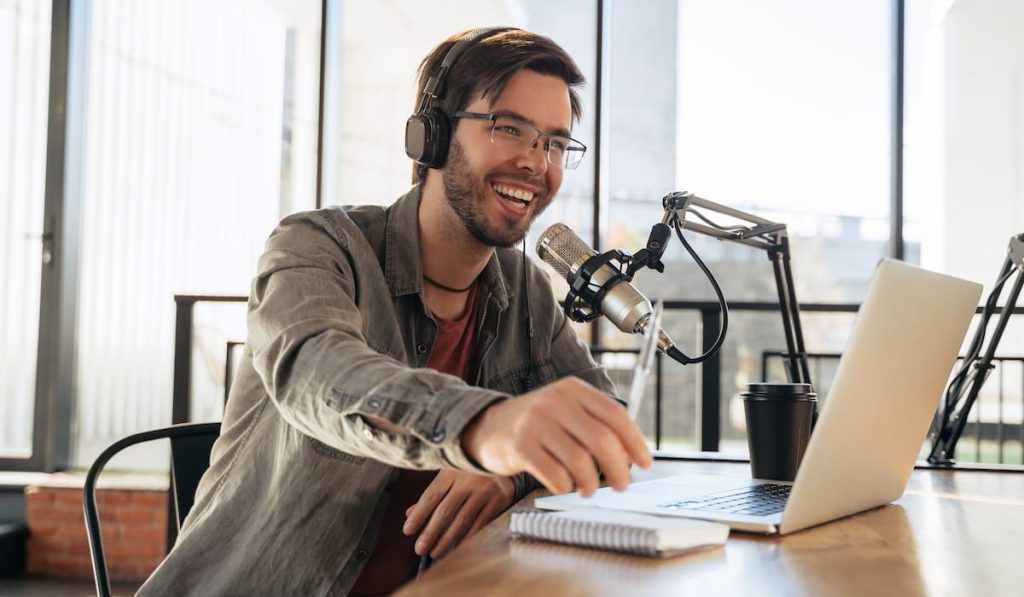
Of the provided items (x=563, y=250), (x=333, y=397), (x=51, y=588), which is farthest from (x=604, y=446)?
(x=51, y=588)

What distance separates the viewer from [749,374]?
4.42 m

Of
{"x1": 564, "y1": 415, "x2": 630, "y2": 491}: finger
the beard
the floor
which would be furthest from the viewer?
the floor

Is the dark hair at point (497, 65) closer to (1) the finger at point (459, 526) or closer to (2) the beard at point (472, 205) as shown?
(2) the beard at point (472, 205)

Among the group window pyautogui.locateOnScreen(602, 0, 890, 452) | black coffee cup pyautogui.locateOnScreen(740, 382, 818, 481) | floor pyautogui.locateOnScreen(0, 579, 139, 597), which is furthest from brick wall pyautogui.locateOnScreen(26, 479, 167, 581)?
black coffee cup pyautogui.locateOnScreen(740, 382, 818, 481)

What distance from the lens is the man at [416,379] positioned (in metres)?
0.77

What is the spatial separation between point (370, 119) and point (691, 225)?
11.1ft

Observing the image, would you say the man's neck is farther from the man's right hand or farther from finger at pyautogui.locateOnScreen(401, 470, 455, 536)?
the man's right hand

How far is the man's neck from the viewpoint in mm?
1558

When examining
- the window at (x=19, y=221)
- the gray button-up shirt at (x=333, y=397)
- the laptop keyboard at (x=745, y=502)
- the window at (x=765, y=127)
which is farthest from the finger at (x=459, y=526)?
the window at (x=19, y=221)

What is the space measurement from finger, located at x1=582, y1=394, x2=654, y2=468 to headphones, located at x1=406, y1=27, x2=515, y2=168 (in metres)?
0.91

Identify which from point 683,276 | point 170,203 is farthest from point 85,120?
point 683,276

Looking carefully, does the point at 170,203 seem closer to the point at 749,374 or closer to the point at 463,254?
the point at 749,374

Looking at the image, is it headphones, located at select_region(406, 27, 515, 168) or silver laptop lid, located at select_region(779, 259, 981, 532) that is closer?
silver laptop lid, located at select_region(779, 259, 981, 532)

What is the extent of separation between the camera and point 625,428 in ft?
2.22
